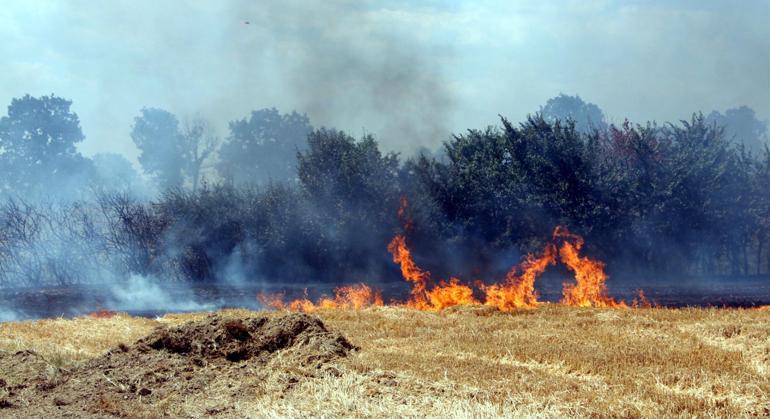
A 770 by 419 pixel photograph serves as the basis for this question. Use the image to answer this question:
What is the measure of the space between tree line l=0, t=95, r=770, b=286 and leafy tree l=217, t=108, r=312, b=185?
33266 mm

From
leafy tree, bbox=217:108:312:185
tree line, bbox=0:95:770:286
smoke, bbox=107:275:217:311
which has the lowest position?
smoke, bbox=107:275:217:311

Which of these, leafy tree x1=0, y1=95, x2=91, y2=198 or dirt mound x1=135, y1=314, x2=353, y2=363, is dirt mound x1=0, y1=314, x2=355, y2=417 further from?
leafy tree x1=0, y1=95, x2=91, y2=198

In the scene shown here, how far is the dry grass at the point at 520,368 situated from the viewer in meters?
8.55

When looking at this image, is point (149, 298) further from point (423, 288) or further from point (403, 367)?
point (403, 367)

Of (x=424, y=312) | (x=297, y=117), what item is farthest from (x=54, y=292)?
(x=297, y=117)

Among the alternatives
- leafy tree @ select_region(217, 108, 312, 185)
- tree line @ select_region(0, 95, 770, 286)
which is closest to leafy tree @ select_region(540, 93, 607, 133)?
leafy tree @ select_region(217, 108, 312, 185)

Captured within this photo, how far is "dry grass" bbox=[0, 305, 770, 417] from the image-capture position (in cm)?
855

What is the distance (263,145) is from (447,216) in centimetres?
4267

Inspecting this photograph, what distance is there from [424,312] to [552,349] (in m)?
6.26

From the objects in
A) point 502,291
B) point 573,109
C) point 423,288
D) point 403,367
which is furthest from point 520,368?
point 573,109

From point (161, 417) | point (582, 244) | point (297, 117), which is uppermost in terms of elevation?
point (297, 117)

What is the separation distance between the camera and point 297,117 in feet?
247

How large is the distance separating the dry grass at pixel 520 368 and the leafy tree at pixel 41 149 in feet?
157

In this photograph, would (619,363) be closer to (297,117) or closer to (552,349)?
(552,349)
